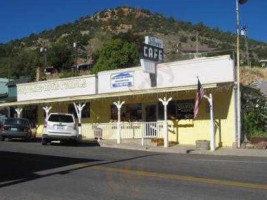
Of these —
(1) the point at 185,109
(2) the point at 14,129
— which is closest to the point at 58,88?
(2) the point at 14,129

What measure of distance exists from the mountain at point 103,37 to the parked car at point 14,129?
162ft

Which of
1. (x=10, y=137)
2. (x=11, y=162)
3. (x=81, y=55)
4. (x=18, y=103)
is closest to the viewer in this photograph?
(x=11, y=162)

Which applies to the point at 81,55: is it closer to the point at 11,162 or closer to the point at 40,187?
the point at 11,162

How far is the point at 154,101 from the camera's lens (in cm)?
3105

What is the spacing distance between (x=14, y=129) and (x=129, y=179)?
20.9 metres

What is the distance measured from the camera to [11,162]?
17938mm

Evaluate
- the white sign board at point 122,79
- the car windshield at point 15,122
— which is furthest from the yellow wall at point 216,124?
the car windshield at point 15,122

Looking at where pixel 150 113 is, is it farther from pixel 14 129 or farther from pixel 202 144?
pixel 14 129

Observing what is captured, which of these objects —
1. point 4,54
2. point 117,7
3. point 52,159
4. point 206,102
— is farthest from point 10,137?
point 117,7

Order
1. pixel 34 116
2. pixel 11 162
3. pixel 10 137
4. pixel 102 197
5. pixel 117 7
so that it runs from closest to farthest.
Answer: pixel 102 197, pixel 11 162, pixel 10 137, pixel 34 116, pixel 117 7

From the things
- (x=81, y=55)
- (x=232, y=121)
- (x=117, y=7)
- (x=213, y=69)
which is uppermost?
(x=117, y=7)

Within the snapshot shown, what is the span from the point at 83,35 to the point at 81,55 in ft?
37.1

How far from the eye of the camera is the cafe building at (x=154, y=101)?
27.3m

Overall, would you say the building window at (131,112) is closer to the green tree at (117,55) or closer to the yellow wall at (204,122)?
the yellow wall at (204,122)
